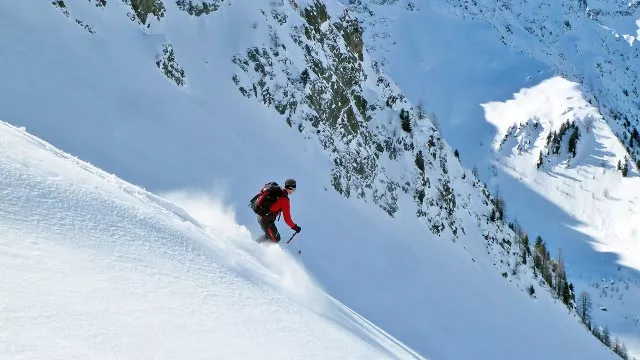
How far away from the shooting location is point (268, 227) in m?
13.4

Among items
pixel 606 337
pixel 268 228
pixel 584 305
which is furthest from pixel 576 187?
pixel 268 228

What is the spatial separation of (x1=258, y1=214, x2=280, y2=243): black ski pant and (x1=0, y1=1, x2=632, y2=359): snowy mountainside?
2656 mm

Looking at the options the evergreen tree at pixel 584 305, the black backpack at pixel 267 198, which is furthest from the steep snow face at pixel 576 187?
the black backpack at pixel 267 198

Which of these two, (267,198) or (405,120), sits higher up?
(405,120)

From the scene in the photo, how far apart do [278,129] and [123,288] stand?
21.9 metres

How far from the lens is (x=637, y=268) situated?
154625 mm

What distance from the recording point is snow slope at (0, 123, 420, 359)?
4461 millimetres

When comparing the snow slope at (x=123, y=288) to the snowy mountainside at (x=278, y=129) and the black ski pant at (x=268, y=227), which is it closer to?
the black ski pant at (x=268, y=227)

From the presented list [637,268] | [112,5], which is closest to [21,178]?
[112,5]

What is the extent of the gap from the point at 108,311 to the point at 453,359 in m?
15.7

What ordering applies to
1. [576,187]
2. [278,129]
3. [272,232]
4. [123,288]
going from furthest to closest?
[576,187] < [278,129] < [272,232] < [123,288]

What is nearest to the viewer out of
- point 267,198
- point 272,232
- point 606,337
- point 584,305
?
point 267,198

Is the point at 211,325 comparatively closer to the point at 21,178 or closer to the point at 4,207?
the point at 4,207

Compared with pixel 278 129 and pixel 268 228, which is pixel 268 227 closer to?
pixel 268 228
